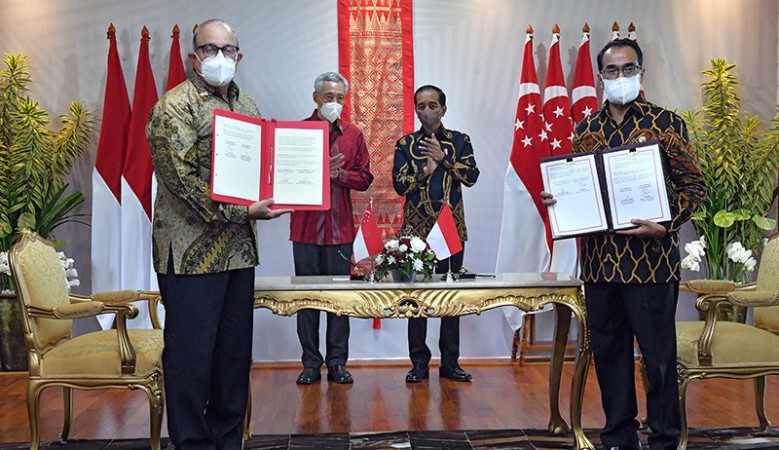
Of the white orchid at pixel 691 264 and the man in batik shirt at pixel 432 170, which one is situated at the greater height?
the man in batik shirt at pixel 432 170

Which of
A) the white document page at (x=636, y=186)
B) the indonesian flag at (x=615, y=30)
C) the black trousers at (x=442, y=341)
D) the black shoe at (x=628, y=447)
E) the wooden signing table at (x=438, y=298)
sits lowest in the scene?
the black shoe at (x=628, y=447)

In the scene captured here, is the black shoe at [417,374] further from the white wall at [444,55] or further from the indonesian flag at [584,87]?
the indonesian flag at [584,87]

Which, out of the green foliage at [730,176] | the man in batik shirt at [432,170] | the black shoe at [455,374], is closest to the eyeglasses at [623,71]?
the man in batik shirt at [432,170]

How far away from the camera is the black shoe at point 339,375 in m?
4.95

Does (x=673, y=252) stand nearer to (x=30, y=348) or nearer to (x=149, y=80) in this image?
(x=30, y=348)

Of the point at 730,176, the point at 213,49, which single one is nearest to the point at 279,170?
the point at 213,49

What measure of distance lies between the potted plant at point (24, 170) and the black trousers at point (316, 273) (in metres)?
1.65

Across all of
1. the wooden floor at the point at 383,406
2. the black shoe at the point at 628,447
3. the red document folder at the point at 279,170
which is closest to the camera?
the red document folder at the point at 279,170

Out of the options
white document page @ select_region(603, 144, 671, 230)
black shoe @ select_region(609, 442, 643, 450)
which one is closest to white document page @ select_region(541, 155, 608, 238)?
white document page @ select_region(603, 144, 671, 230)

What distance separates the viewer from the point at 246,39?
565 centimetres

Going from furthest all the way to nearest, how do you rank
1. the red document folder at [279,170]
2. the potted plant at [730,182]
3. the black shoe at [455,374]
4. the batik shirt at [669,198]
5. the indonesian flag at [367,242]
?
the potted plant at [730,182], the black shoe at [455,374], the indonesian flag at [367,242], the batik shirt at [669,198], the red document folder at [279,170]

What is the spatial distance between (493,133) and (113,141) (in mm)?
2698

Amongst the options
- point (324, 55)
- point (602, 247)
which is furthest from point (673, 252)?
point (324, 55)

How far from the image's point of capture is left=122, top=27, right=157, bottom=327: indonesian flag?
211 inches
